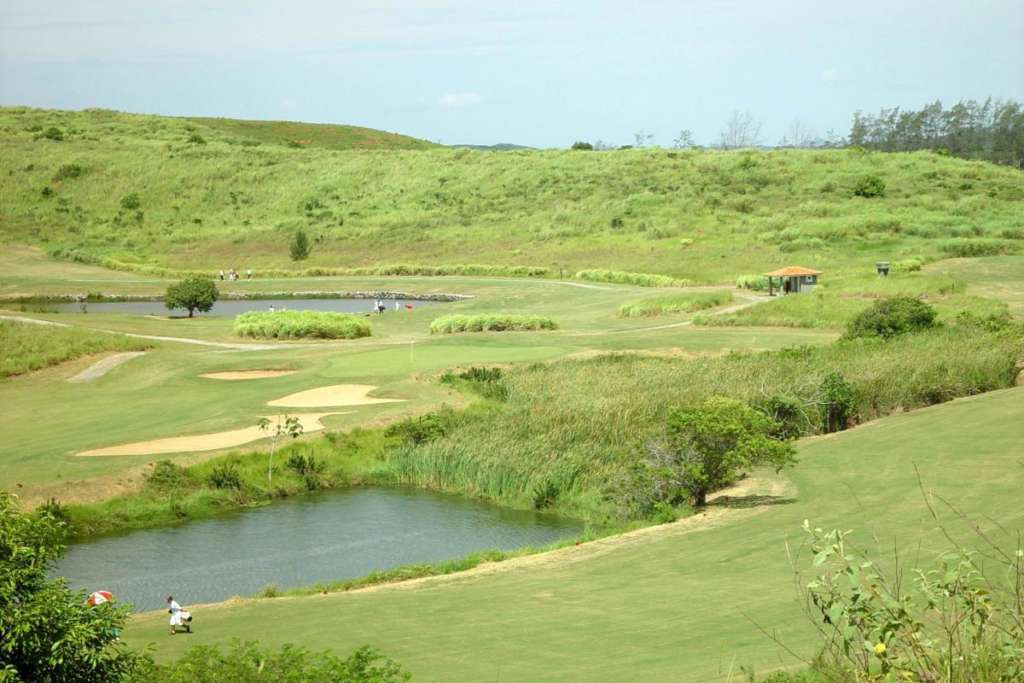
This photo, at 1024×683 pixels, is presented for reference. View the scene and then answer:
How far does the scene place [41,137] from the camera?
14012cm

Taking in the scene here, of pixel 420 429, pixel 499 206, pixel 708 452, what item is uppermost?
pixel 499 206

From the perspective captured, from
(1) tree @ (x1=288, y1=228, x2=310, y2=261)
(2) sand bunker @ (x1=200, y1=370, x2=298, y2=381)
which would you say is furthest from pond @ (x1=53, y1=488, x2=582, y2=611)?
(1) tree @ (x1=288, y1=228, x2=310, y2=261)

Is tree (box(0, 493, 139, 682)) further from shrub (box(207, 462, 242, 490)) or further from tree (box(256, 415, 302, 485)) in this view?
tree (box(256, 415, 302, 485))

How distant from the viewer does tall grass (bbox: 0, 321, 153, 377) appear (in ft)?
156

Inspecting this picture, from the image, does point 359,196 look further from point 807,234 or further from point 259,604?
point 259,604

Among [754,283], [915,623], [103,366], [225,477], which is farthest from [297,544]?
[754,283]

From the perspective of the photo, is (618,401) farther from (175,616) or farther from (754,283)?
(754,283)

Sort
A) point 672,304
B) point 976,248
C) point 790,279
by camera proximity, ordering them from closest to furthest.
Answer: point 672,304, point 790,279, point 976,248

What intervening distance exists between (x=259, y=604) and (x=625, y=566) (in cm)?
631

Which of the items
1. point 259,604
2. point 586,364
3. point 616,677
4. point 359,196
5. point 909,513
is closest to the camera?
point 616,677

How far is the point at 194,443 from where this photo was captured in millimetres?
36281

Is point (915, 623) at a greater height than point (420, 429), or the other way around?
point (915, 623)

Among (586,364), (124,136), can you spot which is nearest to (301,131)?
(124,136)

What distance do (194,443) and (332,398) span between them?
6814 mm
